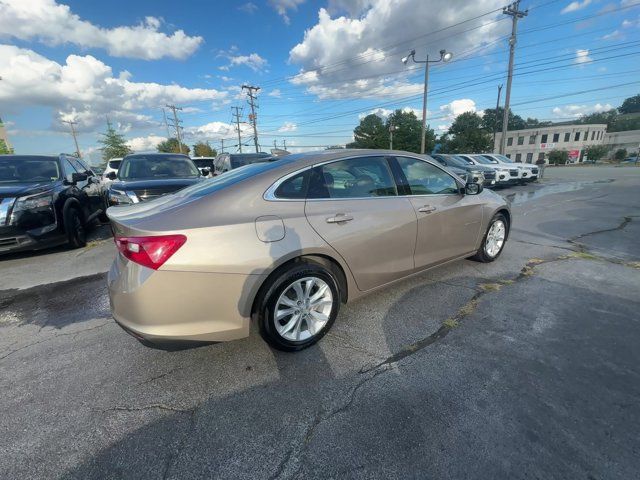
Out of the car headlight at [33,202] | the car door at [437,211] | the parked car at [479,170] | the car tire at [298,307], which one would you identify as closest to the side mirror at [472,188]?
the car door at [437,211]

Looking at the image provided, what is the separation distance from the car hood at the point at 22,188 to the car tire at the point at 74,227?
1.67 feet

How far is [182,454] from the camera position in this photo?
5.66 ft

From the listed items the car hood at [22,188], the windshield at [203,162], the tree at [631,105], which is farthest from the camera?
the tree at [631,105]

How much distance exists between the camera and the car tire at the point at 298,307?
234 centimetres

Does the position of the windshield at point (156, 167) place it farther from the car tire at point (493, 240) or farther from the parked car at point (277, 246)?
the car tire at point (493, 240)

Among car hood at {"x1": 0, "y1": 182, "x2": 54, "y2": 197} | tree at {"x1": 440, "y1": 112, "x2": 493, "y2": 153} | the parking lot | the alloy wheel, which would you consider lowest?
the parking lot

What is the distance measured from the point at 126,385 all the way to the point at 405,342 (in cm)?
219

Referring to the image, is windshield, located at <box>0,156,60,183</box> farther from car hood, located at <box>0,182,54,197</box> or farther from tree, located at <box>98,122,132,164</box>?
tree, located at <box>98,122,132,164</box>

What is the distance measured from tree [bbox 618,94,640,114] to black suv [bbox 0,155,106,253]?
158 meters

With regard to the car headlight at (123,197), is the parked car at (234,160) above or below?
above

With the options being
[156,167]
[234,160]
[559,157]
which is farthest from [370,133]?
[156,167]

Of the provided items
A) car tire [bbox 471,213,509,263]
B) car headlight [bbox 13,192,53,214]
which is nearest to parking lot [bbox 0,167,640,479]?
car tire [bbox 471,213,509,263]

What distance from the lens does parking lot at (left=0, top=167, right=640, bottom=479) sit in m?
1.67

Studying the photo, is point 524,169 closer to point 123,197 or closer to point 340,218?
point 340,218
